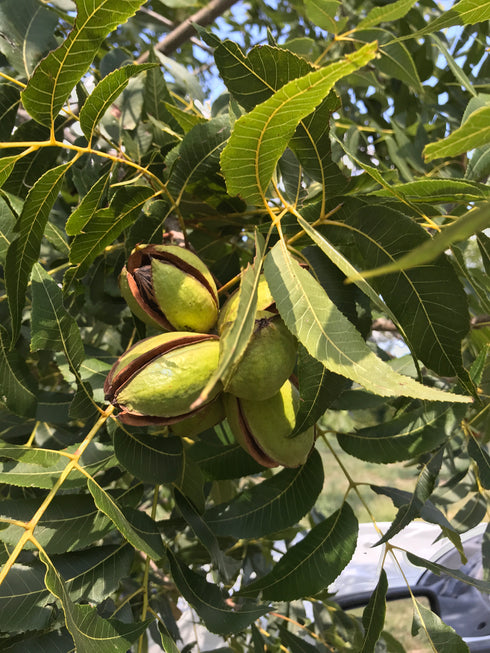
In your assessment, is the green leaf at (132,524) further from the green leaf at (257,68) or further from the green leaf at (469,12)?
the green leaf at (469,12)

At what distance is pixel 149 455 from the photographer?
0.97m

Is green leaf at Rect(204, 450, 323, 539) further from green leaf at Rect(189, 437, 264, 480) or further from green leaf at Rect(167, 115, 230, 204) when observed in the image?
green leaf at Rect(167, 115, 230, 204)

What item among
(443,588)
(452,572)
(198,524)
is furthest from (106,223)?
(443,588)

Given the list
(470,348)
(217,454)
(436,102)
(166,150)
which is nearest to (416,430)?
(217,454)

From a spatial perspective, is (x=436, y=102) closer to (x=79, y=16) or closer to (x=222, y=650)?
(x=79, y=16)

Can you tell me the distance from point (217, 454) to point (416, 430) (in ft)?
1.33

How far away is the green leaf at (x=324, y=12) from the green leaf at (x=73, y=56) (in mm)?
768

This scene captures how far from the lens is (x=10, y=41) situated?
119 centimetres

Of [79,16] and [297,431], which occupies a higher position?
[79,16]

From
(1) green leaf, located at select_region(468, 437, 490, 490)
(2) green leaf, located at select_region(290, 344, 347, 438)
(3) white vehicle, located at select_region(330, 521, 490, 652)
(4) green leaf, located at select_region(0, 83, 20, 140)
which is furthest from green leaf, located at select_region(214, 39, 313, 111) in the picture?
(3) white vehicle, located at select_region(330, 521, 490, 652)

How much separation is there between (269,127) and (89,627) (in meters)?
0.77

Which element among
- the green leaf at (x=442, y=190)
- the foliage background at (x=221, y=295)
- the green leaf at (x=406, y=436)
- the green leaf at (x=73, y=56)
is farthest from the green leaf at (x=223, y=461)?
the green leaf at (x=73, y=56)

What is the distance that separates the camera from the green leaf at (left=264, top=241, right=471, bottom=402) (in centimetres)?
64

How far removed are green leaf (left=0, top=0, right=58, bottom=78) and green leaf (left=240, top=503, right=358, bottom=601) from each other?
1.15 m
